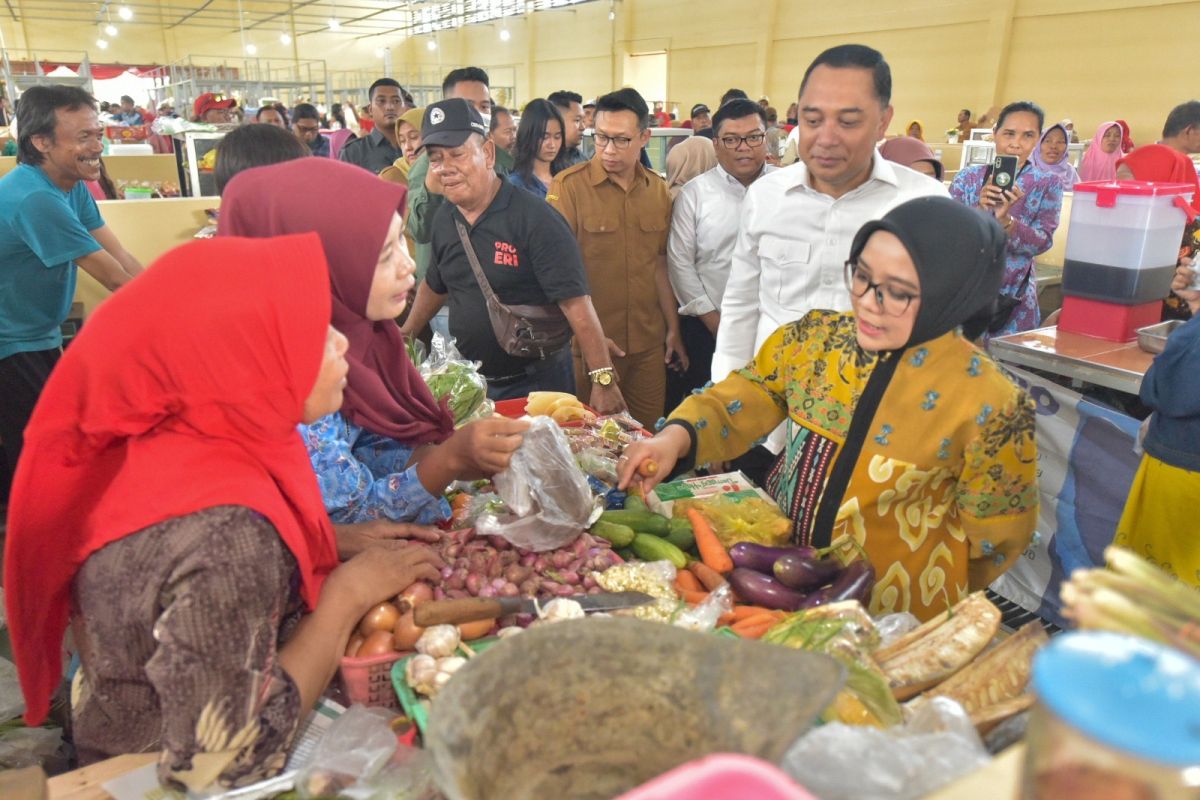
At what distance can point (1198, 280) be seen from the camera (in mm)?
3949

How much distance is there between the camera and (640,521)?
224cm

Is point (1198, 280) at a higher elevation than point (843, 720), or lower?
higher

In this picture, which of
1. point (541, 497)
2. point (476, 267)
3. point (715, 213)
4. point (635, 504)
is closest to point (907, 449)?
point (635, 504)

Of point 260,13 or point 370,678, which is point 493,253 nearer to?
point 370,678

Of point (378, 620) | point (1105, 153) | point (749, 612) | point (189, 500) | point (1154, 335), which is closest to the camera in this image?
point (189, 500)

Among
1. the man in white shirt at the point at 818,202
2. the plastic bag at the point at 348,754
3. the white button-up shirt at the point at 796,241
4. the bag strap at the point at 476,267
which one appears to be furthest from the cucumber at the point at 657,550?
the bag strap at the point at 476,267

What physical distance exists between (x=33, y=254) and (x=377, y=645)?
3885 millimetres

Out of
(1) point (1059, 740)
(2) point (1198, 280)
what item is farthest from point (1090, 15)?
(1) point (1059, 740)

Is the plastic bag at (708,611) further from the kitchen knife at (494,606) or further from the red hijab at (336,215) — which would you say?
the red hijab at (336,215)

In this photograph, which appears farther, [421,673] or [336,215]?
[336,215]

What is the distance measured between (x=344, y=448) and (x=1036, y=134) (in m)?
6.06

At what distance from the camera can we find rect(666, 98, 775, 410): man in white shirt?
4.59 m

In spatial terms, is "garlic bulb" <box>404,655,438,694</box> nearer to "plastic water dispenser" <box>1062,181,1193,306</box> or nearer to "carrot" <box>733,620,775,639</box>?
"carrot" <box>733,620,775,639</box>

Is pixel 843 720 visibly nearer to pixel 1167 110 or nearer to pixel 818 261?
pixel 818 261
